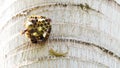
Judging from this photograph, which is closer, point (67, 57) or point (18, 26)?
point (67, 57)

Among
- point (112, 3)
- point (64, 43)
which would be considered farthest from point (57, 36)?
point (112, 3)

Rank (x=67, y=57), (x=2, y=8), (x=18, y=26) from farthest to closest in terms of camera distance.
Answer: (x=2, y=8)
(x=18, y=26)
(x=67, y=57)

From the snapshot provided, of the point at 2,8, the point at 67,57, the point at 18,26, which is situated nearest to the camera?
the point at 67,57

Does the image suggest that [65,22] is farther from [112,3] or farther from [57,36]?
[112,3]

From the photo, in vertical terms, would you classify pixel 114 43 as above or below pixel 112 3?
below
